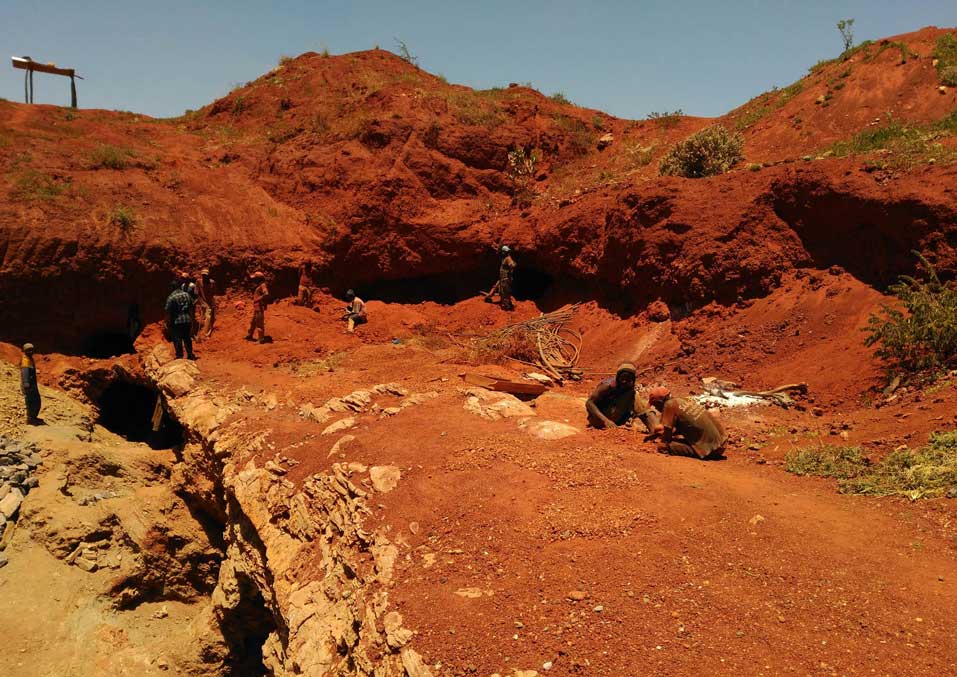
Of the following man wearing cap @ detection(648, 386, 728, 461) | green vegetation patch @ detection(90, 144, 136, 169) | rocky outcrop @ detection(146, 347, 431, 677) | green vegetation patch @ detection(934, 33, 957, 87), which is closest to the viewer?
rocky outcrop @ detection(146, 347, 431, 677)

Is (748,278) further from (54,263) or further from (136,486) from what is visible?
(54,263)

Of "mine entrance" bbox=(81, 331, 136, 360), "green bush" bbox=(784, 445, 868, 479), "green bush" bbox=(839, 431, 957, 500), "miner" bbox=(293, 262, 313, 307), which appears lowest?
"mine entrance" bbox=(81, 331, 136, 360)

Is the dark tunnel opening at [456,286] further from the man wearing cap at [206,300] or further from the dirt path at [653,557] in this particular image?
the dirt path at [653,557]

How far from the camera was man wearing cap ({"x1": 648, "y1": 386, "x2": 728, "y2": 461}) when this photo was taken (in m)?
6.57

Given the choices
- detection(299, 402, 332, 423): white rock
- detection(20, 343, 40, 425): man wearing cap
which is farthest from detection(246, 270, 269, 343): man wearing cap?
detection(299, 402, 332, 423): white rock

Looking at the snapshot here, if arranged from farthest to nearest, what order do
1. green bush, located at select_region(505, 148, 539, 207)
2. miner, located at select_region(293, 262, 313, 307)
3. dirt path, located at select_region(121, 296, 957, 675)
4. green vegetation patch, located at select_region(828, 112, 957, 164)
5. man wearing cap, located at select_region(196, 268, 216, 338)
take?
green bush, located at select_region(505, 148, 539, 207)
miner, located at select_region(293, 262, 313, 307)
man wearing cap, located at select_region(196, 268, 216, 338)
green vegetation patch, located at select_region(828, 112, 957, 164)
dirt path, located at select_region(121, 296, 957, 675)

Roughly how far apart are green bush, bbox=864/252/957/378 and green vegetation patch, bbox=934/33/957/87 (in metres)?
8.92

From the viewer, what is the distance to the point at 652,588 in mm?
4172

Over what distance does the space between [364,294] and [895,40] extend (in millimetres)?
15169

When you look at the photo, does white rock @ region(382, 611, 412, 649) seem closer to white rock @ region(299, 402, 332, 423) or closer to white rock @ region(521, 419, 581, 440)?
white rock @ region(521, 419, 581, 440)

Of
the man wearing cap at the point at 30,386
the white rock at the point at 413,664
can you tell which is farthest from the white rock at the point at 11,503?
the white rock at the point at 413,664

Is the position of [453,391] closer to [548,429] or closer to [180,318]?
[548,429]

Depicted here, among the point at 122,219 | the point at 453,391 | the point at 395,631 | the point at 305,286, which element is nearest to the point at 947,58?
the point at 453,391

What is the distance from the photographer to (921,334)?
7.49 metres
